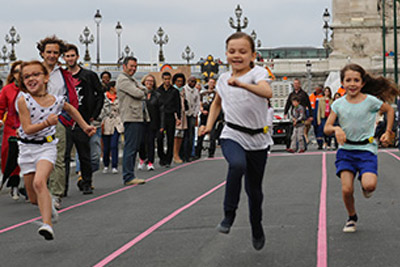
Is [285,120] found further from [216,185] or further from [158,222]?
[158,222]

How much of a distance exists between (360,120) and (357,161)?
0.37 metres

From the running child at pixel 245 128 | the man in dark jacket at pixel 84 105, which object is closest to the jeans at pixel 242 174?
the running child at pixel 245 128

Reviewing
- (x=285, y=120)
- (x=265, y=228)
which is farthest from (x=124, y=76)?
(x=285, y=120)

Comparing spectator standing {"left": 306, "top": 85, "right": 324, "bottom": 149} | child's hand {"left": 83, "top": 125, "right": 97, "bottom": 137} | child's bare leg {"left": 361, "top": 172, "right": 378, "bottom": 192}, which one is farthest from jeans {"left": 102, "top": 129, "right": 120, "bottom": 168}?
child's bare leg {"left": 361, "top": 172, "right": 378, "bottom": 192}

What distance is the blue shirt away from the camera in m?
7.77

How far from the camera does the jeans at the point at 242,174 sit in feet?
21.8

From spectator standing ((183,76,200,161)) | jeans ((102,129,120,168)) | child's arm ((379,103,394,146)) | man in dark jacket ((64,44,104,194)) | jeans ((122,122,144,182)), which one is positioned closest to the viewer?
child's arm ((379,103,394,146))

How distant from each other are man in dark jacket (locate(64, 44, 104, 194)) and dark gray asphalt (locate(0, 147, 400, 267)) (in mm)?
521

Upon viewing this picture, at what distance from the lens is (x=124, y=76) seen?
14.2 metres

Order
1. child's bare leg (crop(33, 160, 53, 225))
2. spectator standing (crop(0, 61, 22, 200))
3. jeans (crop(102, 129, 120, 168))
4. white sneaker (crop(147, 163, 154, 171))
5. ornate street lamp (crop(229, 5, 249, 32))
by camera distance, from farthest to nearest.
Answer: ornate street lamp (crop(229, 5, 249, 32)), white sneaker (crop(147, 163, 154, 171)), jeans (crop(102, 129, 120, 168)), spectator standing (crop(0, 61, 22, 200)), child's bare leg (crop(33, 160, 53, 225))

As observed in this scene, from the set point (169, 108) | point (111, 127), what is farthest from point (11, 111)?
point (169, 108)

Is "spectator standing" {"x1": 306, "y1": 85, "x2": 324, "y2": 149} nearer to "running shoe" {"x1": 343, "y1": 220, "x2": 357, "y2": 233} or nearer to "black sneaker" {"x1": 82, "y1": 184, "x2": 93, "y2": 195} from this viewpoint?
"black sneaker" {"x1": 82, "y1": 184, "x2": 93, "y2": 195}

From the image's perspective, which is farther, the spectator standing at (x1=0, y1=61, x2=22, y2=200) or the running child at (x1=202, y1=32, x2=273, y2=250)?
the spectator standing at (x1=0, y1=61, x2=22, y2=200)

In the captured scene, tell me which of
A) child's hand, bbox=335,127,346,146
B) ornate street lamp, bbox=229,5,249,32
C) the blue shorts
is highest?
ornate street lamp, bbox=229,5,249,32
